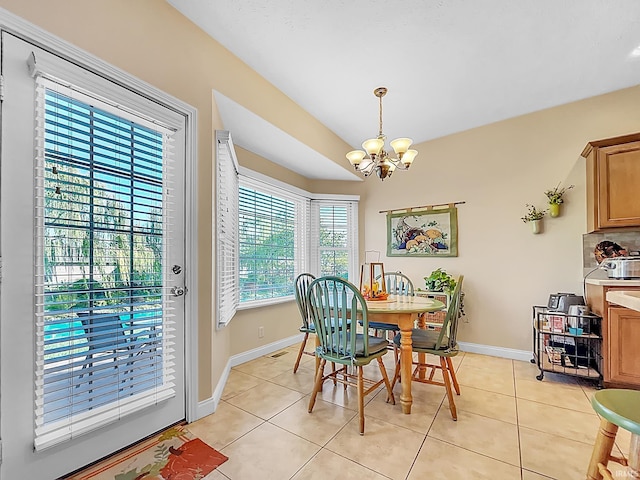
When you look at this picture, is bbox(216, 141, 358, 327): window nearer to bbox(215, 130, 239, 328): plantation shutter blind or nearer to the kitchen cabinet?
bbox(215, 130, 239, 328): plantation shutter blind

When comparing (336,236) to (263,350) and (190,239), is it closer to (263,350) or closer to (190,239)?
(263,350)

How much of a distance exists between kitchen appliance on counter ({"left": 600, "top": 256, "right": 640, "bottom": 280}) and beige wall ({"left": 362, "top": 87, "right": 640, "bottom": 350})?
1.50 ft

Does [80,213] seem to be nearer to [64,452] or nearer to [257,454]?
[64,452]

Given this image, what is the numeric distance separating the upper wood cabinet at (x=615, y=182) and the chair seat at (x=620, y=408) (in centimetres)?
226

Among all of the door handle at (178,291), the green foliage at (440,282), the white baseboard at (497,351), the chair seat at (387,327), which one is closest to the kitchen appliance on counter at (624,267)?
the white baseboard at (497,351)

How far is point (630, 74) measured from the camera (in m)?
2.71

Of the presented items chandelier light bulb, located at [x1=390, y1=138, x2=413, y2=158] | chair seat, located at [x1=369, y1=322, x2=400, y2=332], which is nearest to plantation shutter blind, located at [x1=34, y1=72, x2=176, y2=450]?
chandelier light bulb, located at [x1=390, y1=138, x2=413, y2=158]

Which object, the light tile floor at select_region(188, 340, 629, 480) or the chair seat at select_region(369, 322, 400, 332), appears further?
the chair seat at select_region(369, 322, 400, 332)

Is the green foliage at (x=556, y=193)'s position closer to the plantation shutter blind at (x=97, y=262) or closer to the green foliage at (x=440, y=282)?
the green foliage at (x=440, y=282)

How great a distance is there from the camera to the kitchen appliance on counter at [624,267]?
247 cm

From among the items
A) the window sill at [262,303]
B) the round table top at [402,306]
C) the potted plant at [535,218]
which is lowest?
the window sill at [262,303]

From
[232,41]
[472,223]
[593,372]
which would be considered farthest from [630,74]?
[232,41]

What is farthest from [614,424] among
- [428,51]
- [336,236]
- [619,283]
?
[336,236]

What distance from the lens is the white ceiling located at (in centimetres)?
201
